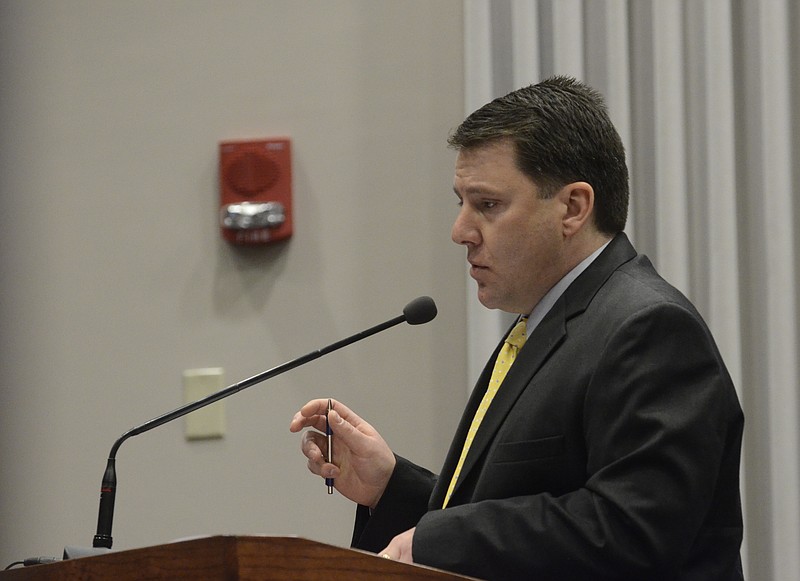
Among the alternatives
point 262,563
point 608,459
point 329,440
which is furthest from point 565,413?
point 262,563

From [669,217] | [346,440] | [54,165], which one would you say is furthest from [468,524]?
[54,165]

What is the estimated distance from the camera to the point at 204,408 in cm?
350

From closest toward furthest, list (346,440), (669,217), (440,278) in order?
(346,440) → (669,217) → (440,278)

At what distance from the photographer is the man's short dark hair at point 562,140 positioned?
2.20 meters

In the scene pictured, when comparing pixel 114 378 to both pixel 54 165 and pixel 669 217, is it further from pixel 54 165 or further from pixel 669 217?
pixel 669 217

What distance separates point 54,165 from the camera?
3652mm

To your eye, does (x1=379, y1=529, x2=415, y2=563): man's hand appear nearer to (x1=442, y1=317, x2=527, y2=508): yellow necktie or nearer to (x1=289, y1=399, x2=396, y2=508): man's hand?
(x1=442, y1=317, x2=527, y2=508): yellow necktie

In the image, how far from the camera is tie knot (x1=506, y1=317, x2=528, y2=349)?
2.31 meters

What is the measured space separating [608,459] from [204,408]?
6.24 ft

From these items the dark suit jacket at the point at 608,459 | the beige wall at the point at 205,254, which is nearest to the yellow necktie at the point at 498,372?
the dark suit jacket at the point at 608,459

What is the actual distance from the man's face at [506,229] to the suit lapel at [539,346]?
83 millimetres

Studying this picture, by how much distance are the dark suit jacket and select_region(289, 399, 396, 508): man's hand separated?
39cm

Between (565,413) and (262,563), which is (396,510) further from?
(262,563)

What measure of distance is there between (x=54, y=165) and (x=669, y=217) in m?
1.85
